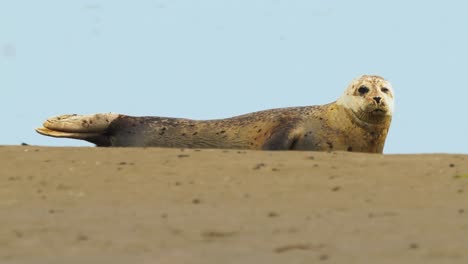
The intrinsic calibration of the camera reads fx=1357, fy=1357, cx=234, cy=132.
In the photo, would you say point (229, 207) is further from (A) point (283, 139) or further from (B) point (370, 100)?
(B) point (370, 100)

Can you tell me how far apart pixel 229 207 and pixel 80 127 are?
629 centimetres

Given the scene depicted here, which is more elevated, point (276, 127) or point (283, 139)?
point (276, 127)

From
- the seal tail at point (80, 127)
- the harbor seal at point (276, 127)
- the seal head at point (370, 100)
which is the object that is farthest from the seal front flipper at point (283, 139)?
the seal tail at point (80, 127)

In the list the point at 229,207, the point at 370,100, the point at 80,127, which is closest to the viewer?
the point at 229,207

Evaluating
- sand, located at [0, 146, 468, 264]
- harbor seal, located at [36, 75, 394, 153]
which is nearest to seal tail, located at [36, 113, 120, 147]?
harbor seal, located at [36, 75, 394, 153]

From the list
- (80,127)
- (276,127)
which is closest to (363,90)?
(276,127)

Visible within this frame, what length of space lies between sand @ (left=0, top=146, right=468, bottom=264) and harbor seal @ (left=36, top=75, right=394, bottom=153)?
2881 mm

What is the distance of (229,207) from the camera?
7711 mm

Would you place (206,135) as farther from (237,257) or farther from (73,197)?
(237,257)

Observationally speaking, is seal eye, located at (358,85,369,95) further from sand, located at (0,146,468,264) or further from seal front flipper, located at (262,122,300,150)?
sand, located at (0,146,468,264)

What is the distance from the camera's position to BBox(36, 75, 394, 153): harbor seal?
43.2 ft

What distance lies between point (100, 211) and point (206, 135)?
5708 millimetres

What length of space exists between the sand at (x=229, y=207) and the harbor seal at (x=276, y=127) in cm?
288

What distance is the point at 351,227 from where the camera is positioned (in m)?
6.97
